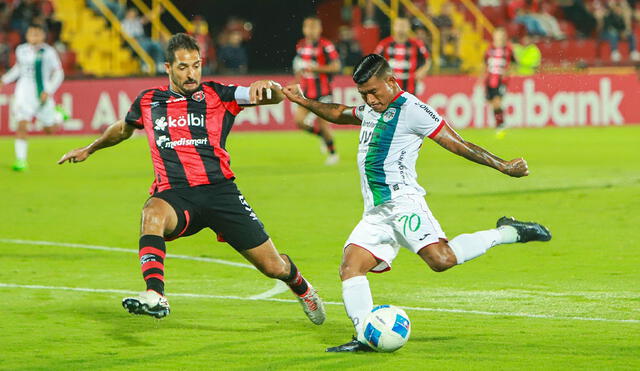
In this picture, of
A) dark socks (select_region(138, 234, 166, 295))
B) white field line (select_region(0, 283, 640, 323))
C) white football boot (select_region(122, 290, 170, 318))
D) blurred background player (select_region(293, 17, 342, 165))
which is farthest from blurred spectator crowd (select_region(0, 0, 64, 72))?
white football boot (select_region(122, 290, 170, 318))

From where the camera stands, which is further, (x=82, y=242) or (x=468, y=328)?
(x=82, y=242)

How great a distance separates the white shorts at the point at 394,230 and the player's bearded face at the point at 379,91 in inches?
22.2

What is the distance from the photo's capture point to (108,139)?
7.85 meters

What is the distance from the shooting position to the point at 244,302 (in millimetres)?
8539

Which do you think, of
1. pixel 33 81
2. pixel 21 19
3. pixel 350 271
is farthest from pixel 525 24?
pixel 350 271

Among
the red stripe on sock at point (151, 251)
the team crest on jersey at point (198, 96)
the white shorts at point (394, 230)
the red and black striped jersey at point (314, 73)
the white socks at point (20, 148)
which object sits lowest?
the white socks at point (20, 148)

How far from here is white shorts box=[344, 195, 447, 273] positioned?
7055mm

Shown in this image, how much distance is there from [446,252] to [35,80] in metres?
13.8

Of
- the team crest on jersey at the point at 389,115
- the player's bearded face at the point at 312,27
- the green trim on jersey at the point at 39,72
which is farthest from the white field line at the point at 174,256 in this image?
the player's bearded face at the point at 312,27

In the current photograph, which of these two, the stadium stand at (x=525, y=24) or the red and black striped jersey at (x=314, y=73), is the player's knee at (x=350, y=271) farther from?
the stadium stand at (x=525, y=24)

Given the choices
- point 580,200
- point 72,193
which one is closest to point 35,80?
point 72,193

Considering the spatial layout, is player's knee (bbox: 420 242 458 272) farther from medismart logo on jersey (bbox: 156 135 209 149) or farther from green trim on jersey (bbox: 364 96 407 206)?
medismart logo on jersey (bbox: 156 135 209 149)

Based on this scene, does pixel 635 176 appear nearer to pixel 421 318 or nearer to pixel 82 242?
pixel 82 242

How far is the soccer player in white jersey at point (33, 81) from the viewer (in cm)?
1919
